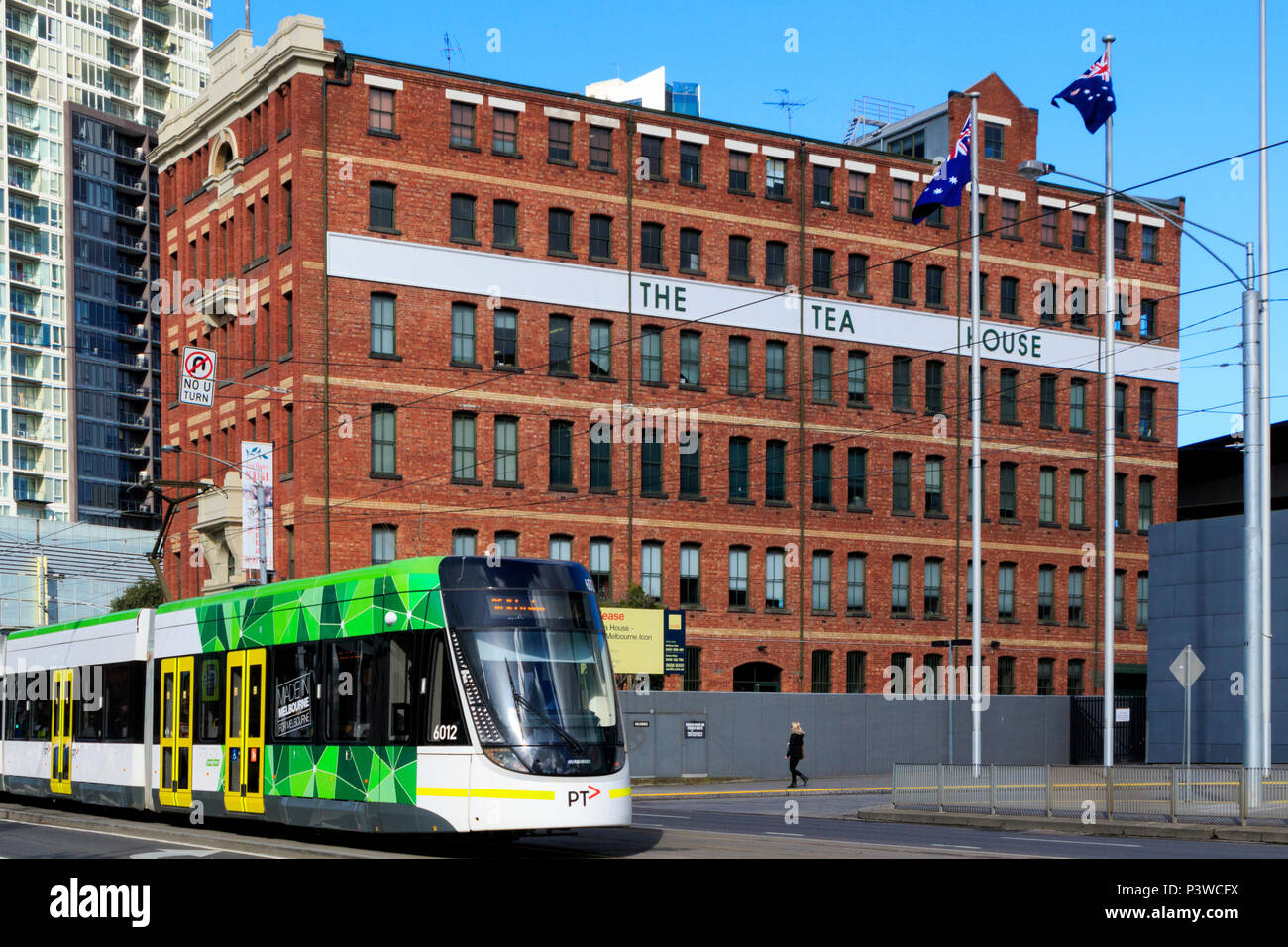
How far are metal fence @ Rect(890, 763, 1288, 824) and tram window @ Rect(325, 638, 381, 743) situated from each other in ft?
44.6

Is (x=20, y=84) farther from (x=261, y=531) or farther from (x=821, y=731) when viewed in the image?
(x=821, y=731)

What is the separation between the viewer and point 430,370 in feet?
176

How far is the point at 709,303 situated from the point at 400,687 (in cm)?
4051

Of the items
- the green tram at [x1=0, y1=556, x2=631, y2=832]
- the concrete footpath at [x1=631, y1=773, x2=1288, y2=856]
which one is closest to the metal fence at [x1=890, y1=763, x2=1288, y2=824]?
the concrete footpath at [x1=631, y1=773, x2=1288, y2=856]

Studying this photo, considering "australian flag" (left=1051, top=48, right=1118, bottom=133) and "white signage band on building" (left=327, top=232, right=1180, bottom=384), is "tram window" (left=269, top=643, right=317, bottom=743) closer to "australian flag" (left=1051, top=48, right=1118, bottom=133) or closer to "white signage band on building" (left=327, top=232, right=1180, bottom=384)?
"australian flag" (left=1051, top=48, right=1118, bottom=133)

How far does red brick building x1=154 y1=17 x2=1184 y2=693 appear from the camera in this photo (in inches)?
2073

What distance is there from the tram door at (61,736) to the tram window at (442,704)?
1371cm

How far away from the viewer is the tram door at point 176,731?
25516 mm

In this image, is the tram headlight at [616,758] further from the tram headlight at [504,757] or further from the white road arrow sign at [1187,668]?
the white road arrow sign at [1187,668]

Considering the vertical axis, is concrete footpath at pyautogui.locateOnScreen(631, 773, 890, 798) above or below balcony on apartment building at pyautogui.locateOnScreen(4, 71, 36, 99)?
below

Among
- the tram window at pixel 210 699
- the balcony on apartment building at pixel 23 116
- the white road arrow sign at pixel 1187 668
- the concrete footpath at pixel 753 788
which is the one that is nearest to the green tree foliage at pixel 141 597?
the concrete footpath at pixel 753 788
